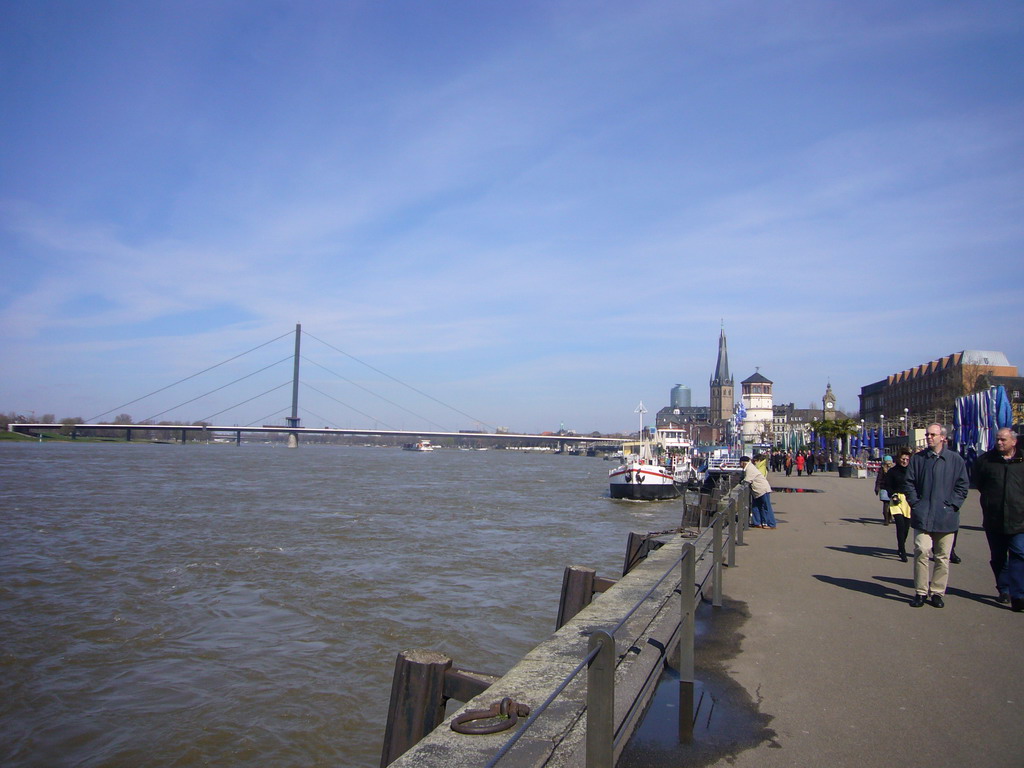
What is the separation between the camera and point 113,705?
8.35 metres

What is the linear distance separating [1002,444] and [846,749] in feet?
15.9

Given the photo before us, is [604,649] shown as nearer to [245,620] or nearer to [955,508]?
[955,508]

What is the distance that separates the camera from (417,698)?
14.0 feet

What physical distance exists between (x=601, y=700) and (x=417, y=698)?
179cm

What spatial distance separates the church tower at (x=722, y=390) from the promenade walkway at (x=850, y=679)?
595 feet

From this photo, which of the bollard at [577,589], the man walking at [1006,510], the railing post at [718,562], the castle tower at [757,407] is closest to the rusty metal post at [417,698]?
the bollard at [577,589]

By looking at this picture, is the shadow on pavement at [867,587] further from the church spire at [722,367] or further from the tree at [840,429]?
the church spire at [722,367]

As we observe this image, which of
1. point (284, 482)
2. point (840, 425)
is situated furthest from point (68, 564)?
point (840, 425)

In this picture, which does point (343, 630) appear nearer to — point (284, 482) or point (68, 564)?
point (68, 564)

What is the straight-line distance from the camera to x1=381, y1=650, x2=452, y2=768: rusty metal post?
4.25 metres

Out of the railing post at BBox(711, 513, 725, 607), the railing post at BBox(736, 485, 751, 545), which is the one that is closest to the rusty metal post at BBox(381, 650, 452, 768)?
the railing post at BBox(711, 513, 725, 607)

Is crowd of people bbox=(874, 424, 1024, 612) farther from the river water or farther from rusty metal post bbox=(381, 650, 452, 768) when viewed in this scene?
rusty metal post bbox=(381, 650, 452, 768)

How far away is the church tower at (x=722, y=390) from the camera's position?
188 meters

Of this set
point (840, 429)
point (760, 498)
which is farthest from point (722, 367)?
point (760, 498)
